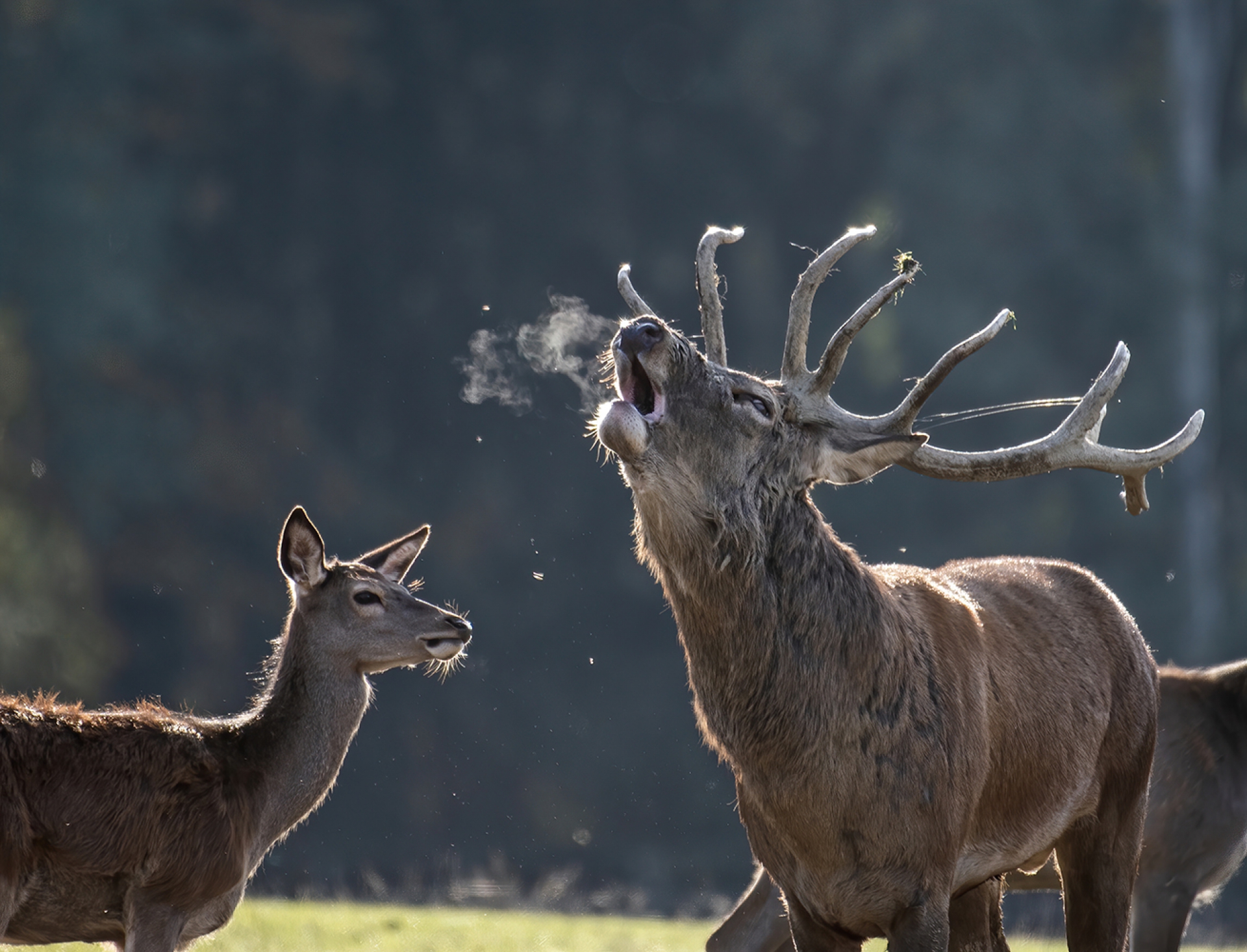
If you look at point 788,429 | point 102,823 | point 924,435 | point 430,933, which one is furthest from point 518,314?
point 924,435

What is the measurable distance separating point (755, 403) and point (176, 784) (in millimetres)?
2481

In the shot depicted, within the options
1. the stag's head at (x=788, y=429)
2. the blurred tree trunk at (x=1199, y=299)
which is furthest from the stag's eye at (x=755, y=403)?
the blurred tree trunk at (x=1199, y=299)

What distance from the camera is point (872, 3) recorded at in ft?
92.1

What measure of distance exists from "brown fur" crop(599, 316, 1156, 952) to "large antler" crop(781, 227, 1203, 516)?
0.13m

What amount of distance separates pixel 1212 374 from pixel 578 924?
64.8ft

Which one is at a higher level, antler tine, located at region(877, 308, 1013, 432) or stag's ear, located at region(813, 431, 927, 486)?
antler tine, located at region(877, 308, 1013, 432)

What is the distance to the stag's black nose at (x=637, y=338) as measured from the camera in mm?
4977

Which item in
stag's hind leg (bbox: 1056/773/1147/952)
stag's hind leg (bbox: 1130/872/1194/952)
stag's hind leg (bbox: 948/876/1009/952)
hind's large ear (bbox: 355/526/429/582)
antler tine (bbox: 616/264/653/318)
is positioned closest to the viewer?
stag's hind leg (bbox: 1056/773/1147/952)

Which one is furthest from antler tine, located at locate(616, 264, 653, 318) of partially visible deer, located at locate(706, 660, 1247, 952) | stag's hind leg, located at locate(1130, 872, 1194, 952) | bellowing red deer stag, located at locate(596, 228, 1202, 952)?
stag's hind leg, located at locate(1130, 872, 1194, 952)

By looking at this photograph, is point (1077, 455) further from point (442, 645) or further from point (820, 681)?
point (442, 645)

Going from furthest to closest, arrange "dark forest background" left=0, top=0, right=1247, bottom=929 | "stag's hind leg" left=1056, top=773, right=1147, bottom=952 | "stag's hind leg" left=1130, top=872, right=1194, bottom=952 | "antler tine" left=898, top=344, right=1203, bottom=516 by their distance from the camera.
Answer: "dark forest background" left=0, top=0, right=1247, bottom=929
"stag's hind leg" left=1130, top=872, right=1194, bottom=952
"stag's hind leg" left=1056, top=773, right=1147, bottom=952
"antler tine" left=898, top=344, right=1203, bottom=516

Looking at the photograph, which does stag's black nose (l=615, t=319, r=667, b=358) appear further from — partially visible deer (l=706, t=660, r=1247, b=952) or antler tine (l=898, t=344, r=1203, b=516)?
partially visible deer (l=706, t=660, r=1247, b=952)

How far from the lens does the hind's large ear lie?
713 cm

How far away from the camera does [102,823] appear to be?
558cm
